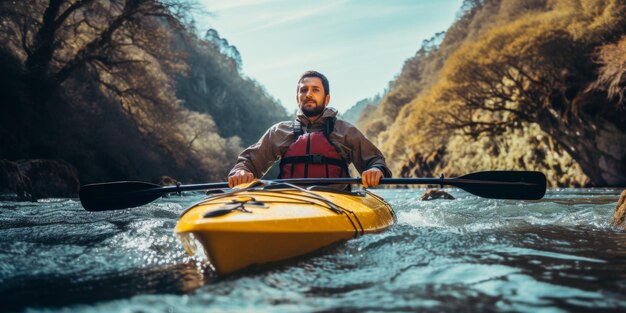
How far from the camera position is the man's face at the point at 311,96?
4.46m

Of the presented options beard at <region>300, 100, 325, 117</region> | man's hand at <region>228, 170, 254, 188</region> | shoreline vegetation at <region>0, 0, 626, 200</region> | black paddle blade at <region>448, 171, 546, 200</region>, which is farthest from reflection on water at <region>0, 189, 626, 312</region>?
shoreline vegetation at <region>0, 0, 626, 200</region>

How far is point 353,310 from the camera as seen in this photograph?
160cm

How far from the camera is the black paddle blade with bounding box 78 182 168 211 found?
3.94m

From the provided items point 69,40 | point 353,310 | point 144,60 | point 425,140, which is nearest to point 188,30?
point 144,60

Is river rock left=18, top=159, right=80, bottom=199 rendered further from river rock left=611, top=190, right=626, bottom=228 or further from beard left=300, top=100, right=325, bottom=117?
river rock left=611, top=190, right=626, bottom=228

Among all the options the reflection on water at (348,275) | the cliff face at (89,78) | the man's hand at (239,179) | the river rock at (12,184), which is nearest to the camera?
the reflection on water at (348,275)

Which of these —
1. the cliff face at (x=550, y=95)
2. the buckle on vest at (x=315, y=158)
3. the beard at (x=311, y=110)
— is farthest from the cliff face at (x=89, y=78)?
the cliff face at (x=550, y=95)

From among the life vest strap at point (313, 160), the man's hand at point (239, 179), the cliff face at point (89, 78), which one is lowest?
the man's hand at point (239, 179)

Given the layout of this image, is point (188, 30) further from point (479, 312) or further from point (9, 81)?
point (479, 312)

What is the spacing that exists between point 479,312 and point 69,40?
13696mm

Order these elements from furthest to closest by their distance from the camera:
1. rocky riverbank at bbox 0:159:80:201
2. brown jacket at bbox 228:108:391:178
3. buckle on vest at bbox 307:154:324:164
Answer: rocky riverbank at bbox 0:159:80:201, brown jacket at bbox 228:108:391:178, buckle on vest at bbox 307:154:324:164

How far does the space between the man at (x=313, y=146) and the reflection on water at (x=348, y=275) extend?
0.97 meters

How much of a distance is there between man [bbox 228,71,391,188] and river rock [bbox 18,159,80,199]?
7.04 metres

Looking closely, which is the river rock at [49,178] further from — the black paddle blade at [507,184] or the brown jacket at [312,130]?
the black paddle blade at [507,184]
